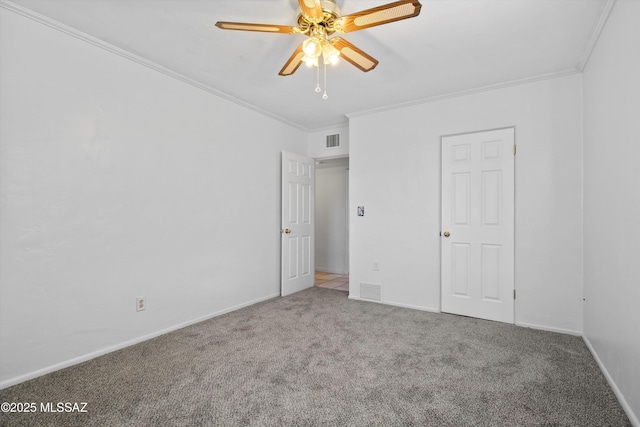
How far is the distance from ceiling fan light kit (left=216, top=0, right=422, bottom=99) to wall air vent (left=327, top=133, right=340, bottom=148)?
2.43 m

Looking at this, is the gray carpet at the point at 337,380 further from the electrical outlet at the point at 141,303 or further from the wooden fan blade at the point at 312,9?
the wooden fan blade at the point at 312,9

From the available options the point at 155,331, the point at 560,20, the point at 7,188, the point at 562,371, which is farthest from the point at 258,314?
the point at 560,20

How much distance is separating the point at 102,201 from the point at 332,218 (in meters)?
4.54

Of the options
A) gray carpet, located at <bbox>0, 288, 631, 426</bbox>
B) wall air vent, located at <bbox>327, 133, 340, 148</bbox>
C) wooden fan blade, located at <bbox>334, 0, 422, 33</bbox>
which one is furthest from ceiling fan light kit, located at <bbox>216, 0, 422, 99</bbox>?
wall air vent, located at <bbox>327, 133, 340, 148</bbox>

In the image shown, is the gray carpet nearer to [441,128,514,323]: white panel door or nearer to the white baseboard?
[441,128,514,323]: white panel door

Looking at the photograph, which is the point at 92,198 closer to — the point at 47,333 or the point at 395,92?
the point at 47,333

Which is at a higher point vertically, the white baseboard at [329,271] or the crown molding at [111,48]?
the crown molding at [111,48]

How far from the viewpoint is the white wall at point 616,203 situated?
1728 millimetres

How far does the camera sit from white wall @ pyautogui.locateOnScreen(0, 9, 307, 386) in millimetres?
2154

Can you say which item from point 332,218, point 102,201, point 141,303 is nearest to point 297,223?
point 332,218

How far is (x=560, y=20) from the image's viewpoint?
2270 mm

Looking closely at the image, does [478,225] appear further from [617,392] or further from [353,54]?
[353,54]

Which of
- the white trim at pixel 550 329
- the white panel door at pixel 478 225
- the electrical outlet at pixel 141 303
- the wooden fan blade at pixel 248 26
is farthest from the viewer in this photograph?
the white panel door at pixel 478 225

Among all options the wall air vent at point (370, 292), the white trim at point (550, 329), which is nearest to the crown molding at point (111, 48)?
the wall air vent at point (370, 292)
